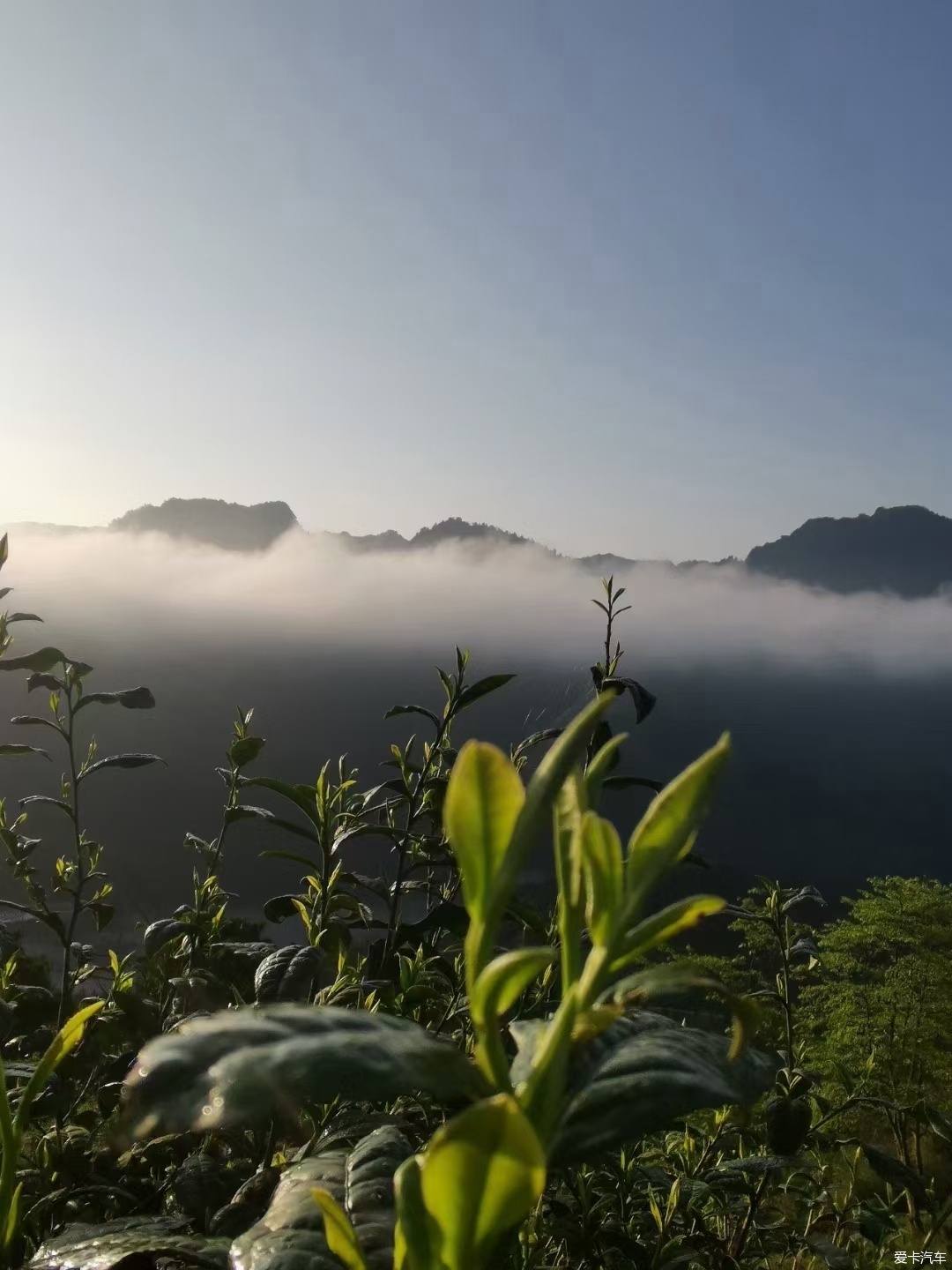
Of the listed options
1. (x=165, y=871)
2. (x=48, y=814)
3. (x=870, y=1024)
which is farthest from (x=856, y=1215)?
(x=165, y=871)

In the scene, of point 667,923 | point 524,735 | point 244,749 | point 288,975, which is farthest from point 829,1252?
point 524,735

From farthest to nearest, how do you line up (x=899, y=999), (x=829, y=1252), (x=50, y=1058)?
(x=899, y=999) < (x=829, y=1252) < (x=50, y=1058)

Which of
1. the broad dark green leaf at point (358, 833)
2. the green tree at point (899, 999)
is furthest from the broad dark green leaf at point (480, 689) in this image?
the green tree at point (899, 999)

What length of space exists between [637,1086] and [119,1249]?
23.8 inches

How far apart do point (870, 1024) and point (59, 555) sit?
689 feet

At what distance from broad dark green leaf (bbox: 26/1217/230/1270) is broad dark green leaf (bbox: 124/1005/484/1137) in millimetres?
393

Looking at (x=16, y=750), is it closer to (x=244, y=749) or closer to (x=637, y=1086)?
(x=244, y=749)

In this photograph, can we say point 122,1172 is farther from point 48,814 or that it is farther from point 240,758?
point 48,814

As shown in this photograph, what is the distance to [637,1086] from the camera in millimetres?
583

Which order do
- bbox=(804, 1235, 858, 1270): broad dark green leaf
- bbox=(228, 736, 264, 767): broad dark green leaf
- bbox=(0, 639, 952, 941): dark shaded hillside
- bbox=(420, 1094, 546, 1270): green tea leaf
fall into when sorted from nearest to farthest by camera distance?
1. bbox=(420, 1094, 546, 1270): green tea leaf
2. bbox=(804, 1235, 858, 1270): broad dark green leaf
3. bbox=(228, 736, 264, 767): broad dark green leaf
4. bbox=(0, 639, 952, 941): dark shaded hillside

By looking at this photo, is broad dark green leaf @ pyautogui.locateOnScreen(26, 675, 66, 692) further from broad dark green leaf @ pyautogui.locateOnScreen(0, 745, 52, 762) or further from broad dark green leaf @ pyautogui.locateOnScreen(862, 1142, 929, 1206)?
broad dark green leaf @ pyautogui.locateOnScreen(862, 1142, 929, 1206)

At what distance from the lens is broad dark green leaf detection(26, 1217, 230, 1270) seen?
82 centimetres

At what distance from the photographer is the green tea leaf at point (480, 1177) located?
42 centimetres

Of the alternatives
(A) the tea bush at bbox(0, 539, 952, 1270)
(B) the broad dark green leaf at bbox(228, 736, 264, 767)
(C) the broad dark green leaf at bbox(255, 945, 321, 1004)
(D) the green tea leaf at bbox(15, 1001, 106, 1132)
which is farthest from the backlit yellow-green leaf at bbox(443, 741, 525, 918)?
(B) the broad dark green leaf at bbox(228, 736, 264, 767)
